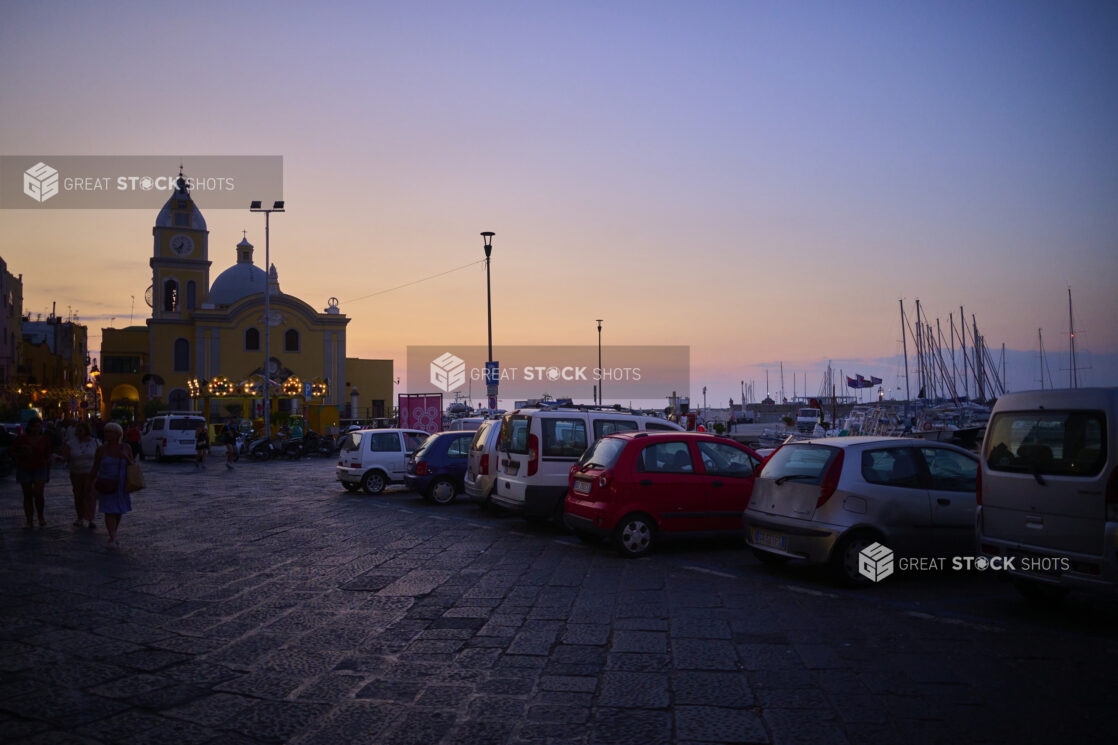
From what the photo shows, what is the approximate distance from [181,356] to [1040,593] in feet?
227

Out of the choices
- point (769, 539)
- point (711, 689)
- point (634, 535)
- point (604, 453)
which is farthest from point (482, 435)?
point (711, 689)

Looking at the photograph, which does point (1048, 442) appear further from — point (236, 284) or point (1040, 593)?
point (236, 284)

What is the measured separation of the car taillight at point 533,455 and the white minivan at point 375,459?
309 inches

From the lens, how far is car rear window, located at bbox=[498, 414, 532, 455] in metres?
13.0

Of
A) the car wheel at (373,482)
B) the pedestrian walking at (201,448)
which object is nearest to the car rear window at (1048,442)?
the car wheel at (373,482)

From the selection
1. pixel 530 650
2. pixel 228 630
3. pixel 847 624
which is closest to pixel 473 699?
pixel 530 650

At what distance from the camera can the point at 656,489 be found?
10.7 metres

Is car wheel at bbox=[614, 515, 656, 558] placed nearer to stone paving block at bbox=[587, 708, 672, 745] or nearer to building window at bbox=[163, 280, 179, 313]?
stone paving block at bbox=[587, 708, 672, 745]

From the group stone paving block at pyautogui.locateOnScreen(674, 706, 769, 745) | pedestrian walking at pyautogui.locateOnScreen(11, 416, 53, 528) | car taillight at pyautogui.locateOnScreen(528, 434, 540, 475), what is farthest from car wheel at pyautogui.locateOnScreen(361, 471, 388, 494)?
stone paving block at pyautogui.locateOnScreen(674, 706, 769, 745)

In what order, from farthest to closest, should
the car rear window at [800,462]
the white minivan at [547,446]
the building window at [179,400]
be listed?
the building window at [179,400]
the white minivan at [547,446]
the car rear window at [800,462]

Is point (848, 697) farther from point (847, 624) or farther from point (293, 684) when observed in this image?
point (293, 684)

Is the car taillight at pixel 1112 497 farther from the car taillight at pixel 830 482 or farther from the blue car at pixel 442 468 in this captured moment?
the blue car at pixel 442 468

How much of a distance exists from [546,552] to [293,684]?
5.90m

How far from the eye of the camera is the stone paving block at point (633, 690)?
5.25 metres
